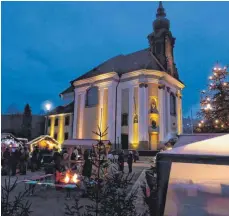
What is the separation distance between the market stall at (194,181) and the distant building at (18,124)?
182ft

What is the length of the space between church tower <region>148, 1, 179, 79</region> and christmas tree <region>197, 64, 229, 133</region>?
30831mm

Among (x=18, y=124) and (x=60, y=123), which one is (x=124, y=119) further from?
(x=18, y=124)

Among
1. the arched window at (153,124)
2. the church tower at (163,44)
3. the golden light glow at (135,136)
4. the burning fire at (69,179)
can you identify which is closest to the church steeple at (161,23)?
the church tower at (163,44)

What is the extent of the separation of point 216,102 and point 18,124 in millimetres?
54906

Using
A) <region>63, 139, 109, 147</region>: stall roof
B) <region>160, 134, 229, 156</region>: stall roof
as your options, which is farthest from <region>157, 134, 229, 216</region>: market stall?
<region>63, 139, 109, 147</region>: stall roof

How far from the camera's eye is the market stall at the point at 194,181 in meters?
4.29

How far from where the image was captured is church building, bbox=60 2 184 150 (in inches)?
1511

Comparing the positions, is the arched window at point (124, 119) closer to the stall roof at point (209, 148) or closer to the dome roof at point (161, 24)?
the dome roof at point (161, 24)

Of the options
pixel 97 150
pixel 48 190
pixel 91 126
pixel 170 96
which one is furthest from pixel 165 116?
pixel 97 150

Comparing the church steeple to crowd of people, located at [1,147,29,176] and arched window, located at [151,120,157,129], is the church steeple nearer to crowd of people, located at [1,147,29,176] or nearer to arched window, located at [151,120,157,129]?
arched window, located at [151,120,157,129]

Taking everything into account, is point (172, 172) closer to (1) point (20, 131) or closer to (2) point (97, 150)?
(2) point (97, 150)

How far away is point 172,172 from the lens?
457 cm

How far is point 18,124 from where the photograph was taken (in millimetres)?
61031

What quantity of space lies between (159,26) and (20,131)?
36803 mm
